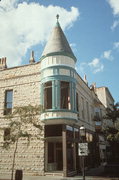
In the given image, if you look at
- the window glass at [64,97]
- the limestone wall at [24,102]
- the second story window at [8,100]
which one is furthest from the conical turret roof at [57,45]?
the second story window at [8,100]

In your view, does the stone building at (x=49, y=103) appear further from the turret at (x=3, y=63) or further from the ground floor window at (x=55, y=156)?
the turret at (x=3, y=63)

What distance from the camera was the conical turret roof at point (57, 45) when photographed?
737 inches

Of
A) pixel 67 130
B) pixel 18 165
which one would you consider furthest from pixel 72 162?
pixel 18 165

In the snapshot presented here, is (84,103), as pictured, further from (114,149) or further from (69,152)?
(69,152)

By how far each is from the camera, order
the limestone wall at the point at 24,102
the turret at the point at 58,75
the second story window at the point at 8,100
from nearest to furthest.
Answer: the turret at the point at 58,75 < the limestone wall at the point at 24,102 < the second story window at the point at 8,100

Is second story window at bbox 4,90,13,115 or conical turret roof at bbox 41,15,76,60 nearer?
conical turret roof at bbox 41,15,76,60

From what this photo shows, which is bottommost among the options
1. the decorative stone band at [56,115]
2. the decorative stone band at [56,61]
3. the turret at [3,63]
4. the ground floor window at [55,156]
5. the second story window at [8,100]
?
the ground floor window at [55,156]

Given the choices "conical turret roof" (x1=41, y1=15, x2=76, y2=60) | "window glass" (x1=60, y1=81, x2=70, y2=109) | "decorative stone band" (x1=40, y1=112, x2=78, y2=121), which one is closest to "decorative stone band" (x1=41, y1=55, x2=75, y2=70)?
"conical turret roof" (x1=41, y1=15, x2=76, y2=60)

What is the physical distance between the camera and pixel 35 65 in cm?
2050

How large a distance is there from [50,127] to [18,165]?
447cm

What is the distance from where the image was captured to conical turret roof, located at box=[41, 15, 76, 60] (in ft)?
61.4

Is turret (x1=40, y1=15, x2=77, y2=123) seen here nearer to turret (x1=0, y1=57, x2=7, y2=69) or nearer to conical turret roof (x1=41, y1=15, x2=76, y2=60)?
conical turret roof (x1=41, y1=15, x2=76, y2=60)

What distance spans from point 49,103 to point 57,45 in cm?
562

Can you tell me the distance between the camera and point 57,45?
1914cm
